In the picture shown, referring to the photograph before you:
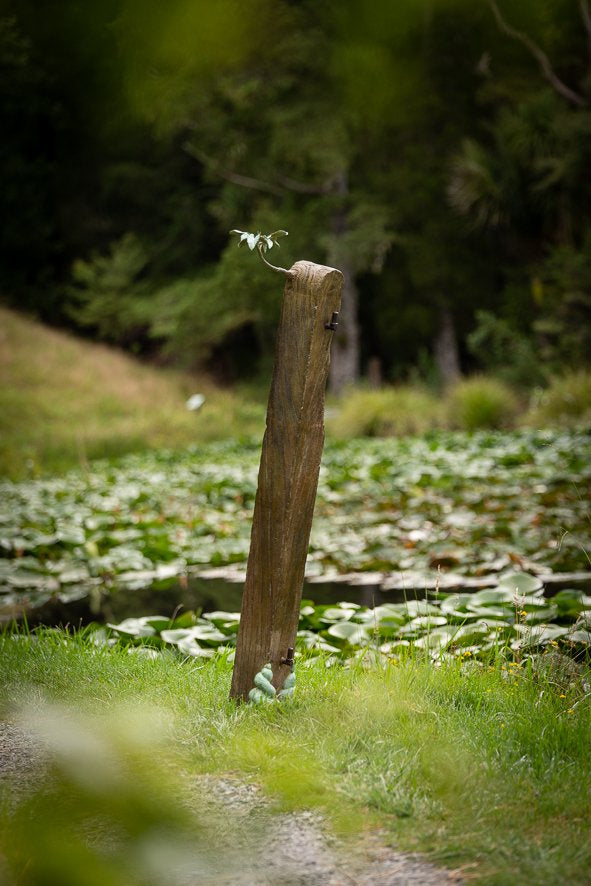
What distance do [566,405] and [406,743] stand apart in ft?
33.6

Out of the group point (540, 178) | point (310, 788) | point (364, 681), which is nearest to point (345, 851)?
point (310, 788)

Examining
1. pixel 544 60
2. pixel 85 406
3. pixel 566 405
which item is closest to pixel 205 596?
pixel 566 405

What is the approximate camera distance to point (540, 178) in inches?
627

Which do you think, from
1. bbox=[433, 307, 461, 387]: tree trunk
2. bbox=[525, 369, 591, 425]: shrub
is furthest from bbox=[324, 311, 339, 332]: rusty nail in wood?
bbox=[433, 307, 461, 387]: tree trunk

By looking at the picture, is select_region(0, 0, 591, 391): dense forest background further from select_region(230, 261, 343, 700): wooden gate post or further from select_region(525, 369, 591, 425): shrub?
select_region(230, 261, 343, 700): wooden gate post

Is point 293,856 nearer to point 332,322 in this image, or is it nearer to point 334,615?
point 332,322

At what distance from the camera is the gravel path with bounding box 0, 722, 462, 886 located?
1802mm

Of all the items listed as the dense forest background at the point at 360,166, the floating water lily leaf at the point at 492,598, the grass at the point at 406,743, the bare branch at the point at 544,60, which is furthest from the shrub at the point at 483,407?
the grass at the point at 406,743

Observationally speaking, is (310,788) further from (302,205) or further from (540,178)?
(302,205)

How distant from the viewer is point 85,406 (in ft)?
56.3

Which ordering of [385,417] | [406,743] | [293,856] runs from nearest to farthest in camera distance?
[293,856] < [406,743] < [385,417]

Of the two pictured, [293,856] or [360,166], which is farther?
[360,166]

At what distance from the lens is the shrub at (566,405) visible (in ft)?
38.0

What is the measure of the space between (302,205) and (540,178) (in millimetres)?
6217
